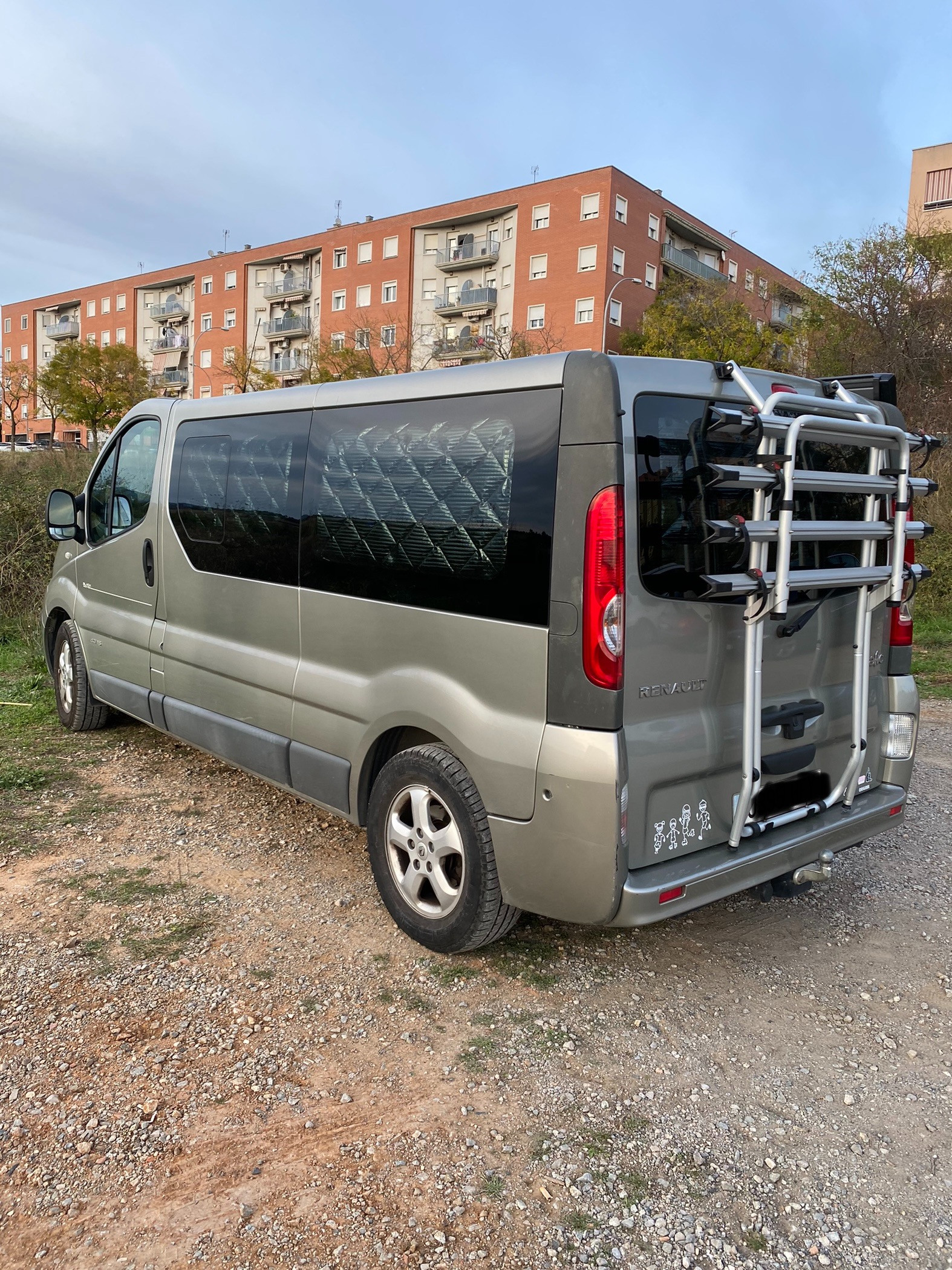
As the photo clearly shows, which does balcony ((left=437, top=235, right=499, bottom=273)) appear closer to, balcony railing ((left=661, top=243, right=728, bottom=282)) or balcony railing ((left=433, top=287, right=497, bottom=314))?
balcony railing ((left=433, top=287, right=497, bottom=314))

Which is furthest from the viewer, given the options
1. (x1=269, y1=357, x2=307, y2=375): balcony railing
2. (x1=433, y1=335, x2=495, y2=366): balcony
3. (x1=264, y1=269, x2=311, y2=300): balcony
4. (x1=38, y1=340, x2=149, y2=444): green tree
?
(x1=269, y1=357, x2=307, y2=375): balcony railing

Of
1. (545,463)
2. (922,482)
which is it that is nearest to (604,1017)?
(545,463)

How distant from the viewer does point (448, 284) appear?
57.1 m

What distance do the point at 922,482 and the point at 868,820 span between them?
1332 millimetres

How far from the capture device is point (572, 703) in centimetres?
289

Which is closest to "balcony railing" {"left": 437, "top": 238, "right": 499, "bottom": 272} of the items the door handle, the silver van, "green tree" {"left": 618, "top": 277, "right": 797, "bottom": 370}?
"green tree" {"left": 618, "top": 277, "right": 797, "bottom": 370}

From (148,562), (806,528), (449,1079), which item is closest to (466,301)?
(148,562)

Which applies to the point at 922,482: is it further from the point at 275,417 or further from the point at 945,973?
the point at 275,417

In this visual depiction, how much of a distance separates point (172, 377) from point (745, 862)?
80.4 meters

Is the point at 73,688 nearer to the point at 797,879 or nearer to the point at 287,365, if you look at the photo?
the point at 797,879

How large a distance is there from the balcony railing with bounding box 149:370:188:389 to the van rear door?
75.2 meters

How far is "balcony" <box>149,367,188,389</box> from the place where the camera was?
73188mm

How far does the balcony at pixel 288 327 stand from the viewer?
65.9 metres

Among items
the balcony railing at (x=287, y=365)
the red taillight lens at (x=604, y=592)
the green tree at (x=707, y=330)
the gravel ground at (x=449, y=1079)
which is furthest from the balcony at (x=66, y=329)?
the red taillight lens at (x=604, y=592)
